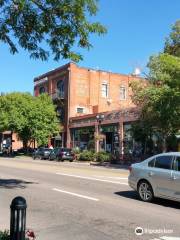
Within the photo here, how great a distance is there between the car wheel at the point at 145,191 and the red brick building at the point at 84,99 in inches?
1583

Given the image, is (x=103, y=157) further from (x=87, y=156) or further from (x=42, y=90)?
(x=42, y=90)

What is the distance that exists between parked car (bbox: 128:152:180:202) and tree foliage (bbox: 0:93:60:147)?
45.5m

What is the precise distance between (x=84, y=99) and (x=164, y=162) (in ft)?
167

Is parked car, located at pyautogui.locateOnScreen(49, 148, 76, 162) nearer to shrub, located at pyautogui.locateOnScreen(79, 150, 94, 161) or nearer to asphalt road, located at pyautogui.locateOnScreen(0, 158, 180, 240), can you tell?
shrub, located at pyautogui.locateOnScreen(79, 150, 94, 161)

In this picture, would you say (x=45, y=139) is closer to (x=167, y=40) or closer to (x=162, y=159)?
(x=167, y=40)

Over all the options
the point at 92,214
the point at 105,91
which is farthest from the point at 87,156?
the point at 92,214

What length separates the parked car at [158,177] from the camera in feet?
39.9

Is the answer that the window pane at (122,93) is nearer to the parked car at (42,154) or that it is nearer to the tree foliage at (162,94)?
the parked car at (42,154)

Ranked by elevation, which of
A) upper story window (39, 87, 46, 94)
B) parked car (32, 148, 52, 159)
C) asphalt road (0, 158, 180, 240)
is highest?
upper story window (39, 87, 46, 94)

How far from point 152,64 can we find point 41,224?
2704 cm

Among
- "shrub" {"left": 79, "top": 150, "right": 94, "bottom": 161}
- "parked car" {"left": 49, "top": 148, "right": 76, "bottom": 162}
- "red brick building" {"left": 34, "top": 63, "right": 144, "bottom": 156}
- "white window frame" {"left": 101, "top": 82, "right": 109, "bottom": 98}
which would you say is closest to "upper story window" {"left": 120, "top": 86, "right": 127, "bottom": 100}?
"red brick building" {"left": 34, "top": 63, "right": 144, "bottom": 156}

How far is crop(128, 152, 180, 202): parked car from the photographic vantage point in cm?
1216

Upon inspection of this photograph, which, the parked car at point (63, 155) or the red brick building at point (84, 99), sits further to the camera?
the red brick building at point (84, 99)

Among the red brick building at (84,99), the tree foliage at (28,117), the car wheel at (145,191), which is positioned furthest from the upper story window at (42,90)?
the car wheel at (145,191)
